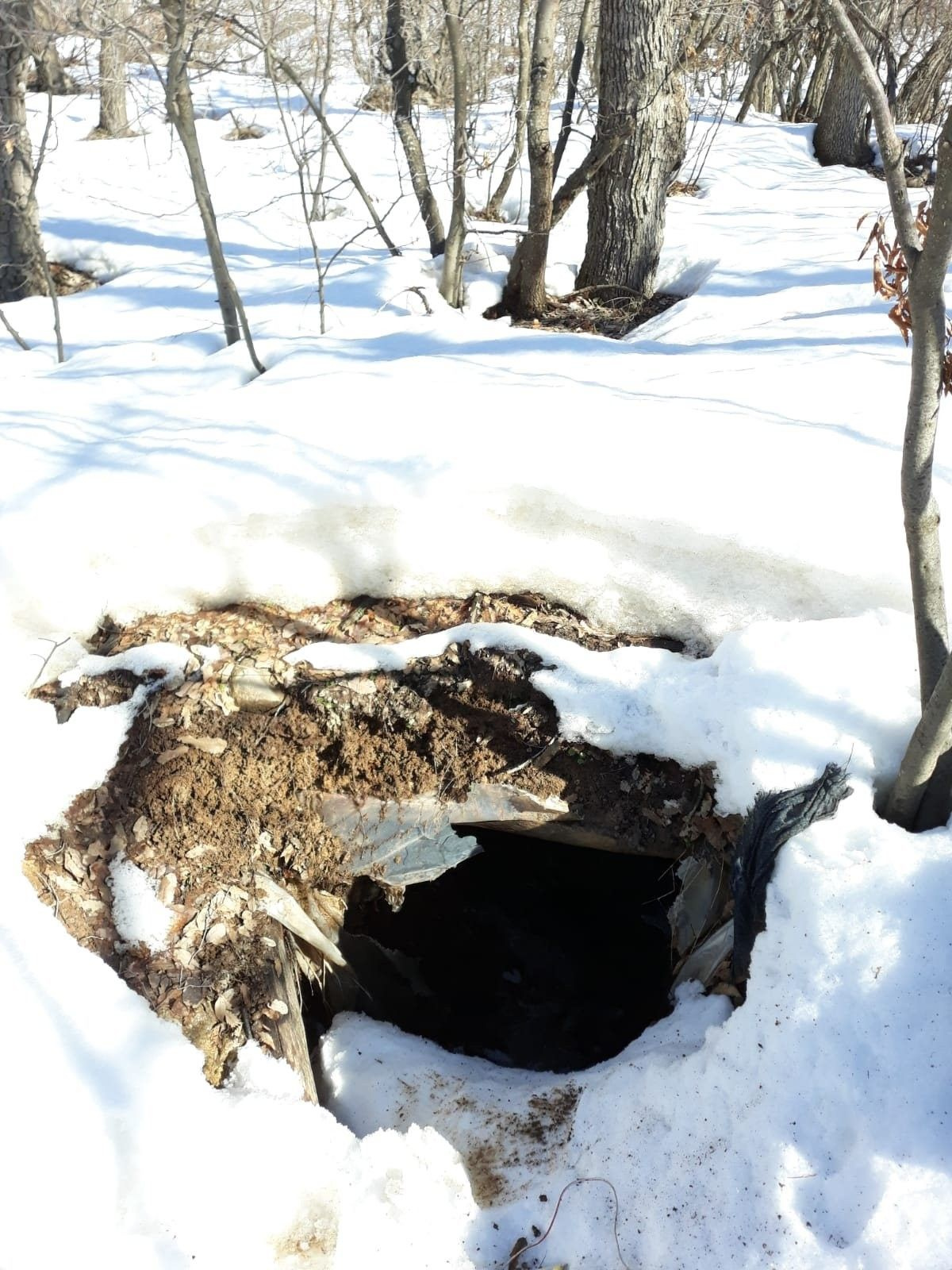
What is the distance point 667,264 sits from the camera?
20.4ft

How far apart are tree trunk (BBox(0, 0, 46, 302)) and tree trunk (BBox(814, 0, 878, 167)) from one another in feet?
25.3

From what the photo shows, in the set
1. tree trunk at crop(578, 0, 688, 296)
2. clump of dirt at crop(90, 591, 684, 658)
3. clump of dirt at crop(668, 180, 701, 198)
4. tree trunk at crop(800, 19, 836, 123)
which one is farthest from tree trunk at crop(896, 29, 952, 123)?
clump of dirt at crop(90, 591, 684, 658)

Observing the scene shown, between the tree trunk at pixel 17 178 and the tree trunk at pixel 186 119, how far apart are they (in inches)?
64.8

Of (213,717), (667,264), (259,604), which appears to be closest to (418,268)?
(667,264)

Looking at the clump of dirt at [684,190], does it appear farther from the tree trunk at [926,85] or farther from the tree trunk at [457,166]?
the tree trunk at [926,85]

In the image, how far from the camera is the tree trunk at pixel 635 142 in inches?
204

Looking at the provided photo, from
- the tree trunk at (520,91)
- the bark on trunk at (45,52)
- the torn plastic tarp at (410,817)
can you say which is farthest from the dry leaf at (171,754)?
the tree trunk at (520,91)

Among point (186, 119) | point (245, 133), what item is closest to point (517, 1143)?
point (186, 119)

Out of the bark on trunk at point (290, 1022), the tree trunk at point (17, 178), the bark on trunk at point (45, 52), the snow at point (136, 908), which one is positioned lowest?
the bark on trunk at point (290, 1022)

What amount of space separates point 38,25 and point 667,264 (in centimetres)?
461

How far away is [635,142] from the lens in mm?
5367

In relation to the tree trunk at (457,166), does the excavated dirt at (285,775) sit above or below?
below

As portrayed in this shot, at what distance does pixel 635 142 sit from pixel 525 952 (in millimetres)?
4773

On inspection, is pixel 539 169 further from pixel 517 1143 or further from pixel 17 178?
pixel 517 1143
